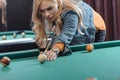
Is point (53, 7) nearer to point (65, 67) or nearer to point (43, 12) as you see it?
point (43, 12)

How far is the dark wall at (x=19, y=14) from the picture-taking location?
5.23 meters

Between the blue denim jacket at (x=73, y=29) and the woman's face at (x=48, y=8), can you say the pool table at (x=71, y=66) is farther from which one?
the woman's face at (x=48, y=8)

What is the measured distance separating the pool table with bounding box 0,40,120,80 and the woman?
8 centimetres

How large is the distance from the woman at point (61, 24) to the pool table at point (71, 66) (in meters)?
0.08

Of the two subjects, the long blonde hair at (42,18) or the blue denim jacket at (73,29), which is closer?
the blue denim jacket at (73,29)

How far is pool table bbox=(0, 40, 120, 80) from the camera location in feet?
4.06

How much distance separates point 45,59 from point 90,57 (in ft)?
0.95

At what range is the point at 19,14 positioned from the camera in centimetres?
530

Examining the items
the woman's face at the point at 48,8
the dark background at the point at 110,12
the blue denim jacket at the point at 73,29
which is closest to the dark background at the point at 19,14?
the dark background at the point at 110,12

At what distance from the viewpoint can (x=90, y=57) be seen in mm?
1658

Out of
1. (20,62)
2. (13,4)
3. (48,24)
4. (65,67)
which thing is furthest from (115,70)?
→ (13,4)

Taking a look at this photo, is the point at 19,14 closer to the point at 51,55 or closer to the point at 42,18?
the point at 42,18

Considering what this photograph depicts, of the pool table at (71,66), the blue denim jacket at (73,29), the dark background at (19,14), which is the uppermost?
the dark background at (19,14)

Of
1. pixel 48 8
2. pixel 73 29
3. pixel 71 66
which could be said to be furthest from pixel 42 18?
pixel 71 66
